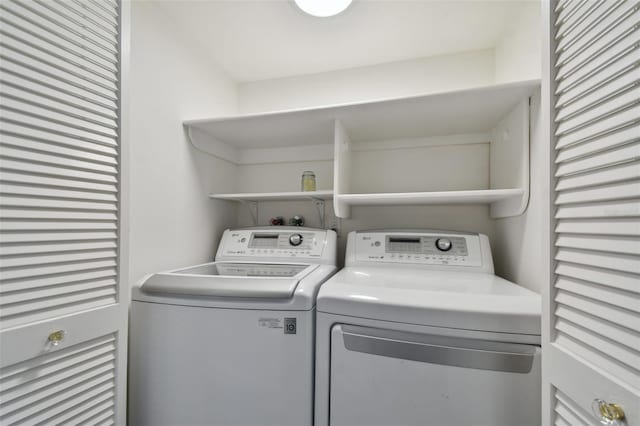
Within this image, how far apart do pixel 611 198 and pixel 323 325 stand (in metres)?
0.81

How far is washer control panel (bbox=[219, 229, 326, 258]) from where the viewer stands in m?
1.54

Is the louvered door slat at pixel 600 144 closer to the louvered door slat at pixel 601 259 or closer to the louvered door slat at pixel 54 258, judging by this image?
the louvered door slat at pixel 601 259

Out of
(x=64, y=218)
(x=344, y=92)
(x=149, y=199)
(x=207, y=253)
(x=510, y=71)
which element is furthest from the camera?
(x=344, y=92)

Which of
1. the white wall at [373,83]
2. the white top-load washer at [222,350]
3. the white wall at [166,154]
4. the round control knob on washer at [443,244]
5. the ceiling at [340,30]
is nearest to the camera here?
the white top-load washer at [222,350]

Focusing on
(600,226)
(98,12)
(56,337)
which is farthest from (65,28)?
(600,226)

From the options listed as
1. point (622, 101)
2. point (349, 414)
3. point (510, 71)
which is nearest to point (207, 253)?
point (349, 414)

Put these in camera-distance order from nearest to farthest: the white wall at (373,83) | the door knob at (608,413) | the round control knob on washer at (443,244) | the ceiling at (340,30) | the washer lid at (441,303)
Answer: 1. the door knob at (608,413)
2. the washer lid at (441,303)
3. the ceiling at (340,30)
4. the round control knob on washer at (443,244)
5. the white wall at (373,83)

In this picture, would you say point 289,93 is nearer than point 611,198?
No

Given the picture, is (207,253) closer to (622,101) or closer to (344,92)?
(344,92)

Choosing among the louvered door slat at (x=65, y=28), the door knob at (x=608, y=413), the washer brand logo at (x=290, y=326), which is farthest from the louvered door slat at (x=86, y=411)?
the door knob at (x=608, y=413)

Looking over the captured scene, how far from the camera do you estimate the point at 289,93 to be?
1956 mm

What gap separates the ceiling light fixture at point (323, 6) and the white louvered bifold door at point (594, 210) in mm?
909

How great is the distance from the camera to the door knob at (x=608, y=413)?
17.7 inches

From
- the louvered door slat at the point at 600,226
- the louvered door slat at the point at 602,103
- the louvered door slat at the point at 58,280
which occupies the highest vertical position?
the louvered door slat at the point at 602,103
